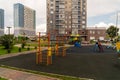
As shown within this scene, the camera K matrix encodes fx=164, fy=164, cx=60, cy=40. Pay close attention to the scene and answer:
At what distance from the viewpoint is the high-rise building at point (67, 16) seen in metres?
76.4

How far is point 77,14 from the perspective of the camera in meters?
78.2

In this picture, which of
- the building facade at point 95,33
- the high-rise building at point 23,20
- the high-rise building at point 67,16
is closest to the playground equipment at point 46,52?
the high-rise building at point 67,16

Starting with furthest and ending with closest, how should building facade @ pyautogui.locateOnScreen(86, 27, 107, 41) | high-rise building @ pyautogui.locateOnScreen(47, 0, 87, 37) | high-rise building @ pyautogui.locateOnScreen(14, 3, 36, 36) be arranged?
1. high-rise building @ pyautogui.locateOnScreen(14, 3, 36, 36)
2. building facade @ pyautogui.locateOnScreen(86, 27, 107, 41)
3. high-rise building @ pyautogui.locateOnScreen(47, 0, 87, 37)

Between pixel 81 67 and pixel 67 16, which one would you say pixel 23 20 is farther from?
pixel 81 67

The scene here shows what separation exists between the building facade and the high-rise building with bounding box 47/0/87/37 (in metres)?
4.63

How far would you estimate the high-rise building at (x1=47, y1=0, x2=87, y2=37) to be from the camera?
7638 centimetres

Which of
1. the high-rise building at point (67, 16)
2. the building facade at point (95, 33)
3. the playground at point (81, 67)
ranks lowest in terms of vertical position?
the playground at point (81, 67)

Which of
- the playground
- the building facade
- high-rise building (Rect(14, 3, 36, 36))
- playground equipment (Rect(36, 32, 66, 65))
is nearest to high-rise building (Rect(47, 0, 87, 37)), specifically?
the building facade

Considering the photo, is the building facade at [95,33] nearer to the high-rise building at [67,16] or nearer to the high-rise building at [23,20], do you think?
the high-rise building at [67,16]

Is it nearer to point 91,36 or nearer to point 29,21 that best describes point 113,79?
point 91,36

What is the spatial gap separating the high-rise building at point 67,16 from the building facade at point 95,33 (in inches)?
182

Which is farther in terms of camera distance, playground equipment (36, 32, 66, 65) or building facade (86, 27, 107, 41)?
building facade (86, 27, 107, 41)

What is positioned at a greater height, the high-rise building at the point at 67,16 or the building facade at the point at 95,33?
the high-rise building at the point at 67,16

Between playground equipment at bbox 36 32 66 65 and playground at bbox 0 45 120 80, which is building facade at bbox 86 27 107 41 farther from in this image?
playground at bbox 0 45 120 80
